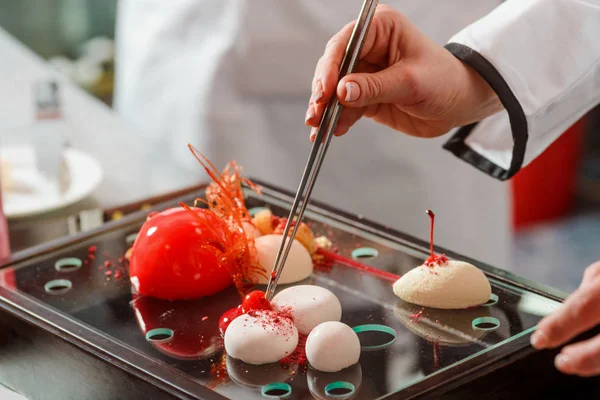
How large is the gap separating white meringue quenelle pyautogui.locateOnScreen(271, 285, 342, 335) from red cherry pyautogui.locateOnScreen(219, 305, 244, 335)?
0.03 m

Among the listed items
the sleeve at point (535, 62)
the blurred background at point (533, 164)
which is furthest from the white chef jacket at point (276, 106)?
the blurred background at point (533, 164)

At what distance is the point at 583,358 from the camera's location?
52 cm

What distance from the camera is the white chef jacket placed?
142cm

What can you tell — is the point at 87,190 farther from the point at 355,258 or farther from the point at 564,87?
the point at 564,87

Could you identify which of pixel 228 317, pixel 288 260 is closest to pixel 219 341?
pixel 228 317

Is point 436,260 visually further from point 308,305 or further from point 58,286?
point 58,286

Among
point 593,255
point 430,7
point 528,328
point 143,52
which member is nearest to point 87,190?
point 143,52

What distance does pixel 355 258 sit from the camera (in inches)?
34.5

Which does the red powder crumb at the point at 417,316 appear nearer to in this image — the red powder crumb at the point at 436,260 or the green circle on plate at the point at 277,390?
the red powder crumb at the point at 436,260

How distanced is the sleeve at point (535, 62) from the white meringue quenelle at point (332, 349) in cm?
36

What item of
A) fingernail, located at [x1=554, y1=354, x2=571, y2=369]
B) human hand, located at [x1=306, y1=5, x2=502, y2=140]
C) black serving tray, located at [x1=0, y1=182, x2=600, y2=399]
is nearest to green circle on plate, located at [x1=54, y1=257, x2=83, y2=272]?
black serving tray, located at [x1=0, y1=182, x2=600, y2=399]

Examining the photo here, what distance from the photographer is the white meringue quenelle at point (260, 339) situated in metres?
0.67

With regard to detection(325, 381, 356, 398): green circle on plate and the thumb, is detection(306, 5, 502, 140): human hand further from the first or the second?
detection(325, 381, 356, 398): green circle on plate

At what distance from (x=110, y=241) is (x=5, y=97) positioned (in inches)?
36.5
